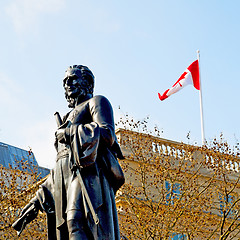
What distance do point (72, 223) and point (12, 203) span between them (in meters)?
17.3

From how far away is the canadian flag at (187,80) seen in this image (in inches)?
Result: 1350

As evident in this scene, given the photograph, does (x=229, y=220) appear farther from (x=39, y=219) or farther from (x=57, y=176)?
(x=57, y=176)

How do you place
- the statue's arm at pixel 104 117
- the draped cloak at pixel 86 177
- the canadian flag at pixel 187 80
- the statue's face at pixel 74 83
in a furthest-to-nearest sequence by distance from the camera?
the canadian flag at pixel 187 80 < the statue's face at pixel 74 83 < the statue's arm at pixel 104 117 < the draped cloak at pixel 86 177

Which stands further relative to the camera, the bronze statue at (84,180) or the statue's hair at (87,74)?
the statue's hair at (87,74)

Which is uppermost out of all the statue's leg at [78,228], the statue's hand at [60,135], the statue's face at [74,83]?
the statue's face at [74,83]

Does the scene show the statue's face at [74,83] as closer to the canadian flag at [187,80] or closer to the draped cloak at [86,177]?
the draped cloak at [86,177]

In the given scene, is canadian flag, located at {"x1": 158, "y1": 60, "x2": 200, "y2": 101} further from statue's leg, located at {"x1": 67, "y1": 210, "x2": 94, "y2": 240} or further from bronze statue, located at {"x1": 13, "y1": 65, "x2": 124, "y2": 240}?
statue's leg, located at {"x1": 67, "y1": 210, "x2": 94, "y2": 240}

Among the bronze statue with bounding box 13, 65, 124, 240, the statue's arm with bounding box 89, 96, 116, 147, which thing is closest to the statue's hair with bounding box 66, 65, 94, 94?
the bronze statue with bounding box 13, 65, 124, 240

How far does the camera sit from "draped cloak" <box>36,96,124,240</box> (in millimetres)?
6570

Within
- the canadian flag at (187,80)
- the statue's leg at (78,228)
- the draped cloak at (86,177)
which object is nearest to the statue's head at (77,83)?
the draped cloak at (86,177)

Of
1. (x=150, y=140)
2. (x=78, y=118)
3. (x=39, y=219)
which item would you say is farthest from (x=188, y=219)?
(x=78, y=118)

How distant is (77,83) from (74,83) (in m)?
0.04

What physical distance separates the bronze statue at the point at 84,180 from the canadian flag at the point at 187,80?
88.8 feet

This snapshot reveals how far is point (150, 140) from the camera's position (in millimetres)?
28703
